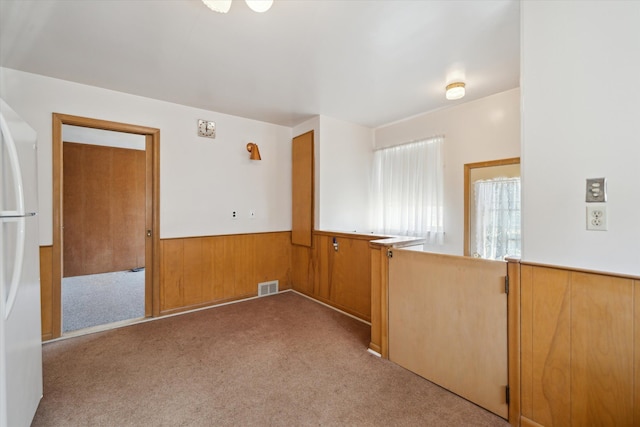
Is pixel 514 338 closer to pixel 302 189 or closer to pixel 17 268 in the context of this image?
pixel 17 268

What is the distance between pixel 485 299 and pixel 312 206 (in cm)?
250

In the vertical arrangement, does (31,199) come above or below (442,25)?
below

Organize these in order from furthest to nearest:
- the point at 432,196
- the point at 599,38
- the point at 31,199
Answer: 1. the point at 432,196
2. the point at 31,199
3. the point at 599,38

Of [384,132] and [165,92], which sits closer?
[165,92]

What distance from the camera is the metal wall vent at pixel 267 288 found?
3976 mm

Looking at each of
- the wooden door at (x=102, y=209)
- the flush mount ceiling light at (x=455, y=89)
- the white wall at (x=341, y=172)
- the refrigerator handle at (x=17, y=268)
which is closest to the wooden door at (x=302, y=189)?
the white wall at (x=341, y=172)

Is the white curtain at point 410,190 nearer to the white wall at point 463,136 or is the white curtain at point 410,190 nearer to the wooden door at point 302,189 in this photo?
the white wall at point 463,136

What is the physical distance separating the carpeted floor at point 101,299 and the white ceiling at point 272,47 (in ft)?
8.28

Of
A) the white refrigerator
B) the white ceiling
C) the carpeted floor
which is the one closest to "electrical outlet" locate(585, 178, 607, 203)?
the white ceiling

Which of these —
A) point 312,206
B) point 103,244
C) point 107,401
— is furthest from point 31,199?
point 103,244

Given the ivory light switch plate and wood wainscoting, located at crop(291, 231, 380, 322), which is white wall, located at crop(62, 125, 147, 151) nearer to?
the ivory light switch plate

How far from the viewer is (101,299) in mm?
3805

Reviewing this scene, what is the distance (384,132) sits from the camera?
429 cm

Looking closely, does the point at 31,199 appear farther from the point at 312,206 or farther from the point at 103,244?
the point at 103,244
